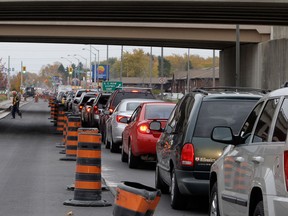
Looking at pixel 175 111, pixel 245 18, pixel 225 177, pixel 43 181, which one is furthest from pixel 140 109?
pixel 245 18

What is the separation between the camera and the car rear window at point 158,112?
20359 millimetres

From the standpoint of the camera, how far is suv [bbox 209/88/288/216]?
7.46 metres

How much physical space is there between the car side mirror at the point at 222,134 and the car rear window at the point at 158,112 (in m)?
10.7

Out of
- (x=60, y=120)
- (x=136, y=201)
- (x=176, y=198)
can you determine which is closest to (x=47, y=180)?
(x=176, y=198)

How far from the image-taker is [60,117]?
34.6 metres

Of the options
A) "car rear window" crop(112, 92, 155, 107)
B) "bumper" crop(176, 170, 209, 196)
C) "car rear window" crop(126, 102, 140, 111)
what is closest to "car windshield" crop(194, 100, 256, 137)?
"bumper" crop(176, 170, 209, 196)

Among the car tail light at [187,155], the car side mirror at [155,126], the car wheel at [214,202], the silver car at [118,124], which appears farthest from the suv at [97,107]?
the car wheel at [214,202]

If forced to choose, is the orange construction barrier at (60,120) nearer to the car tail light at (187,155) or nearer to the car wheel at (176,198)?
the car wheel at (176,198)

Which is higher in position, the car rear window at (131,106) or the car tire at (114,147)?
the car rear window at (131,106)

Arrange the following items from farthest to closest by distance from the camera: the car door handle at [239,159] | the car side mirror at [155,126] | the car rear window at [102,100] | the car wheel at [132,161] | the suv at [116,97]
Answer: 1. the car rear window at [102,100]
2. the suv at [116,97]
3. the car wheel at [132,161]
4. the car side mirror at [155,126]
5. the car door handle at [239,159]

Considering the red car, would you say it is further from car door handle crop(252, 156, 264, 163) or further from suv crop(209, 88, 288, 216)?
car door handle crop(252, 156, 264, 163)

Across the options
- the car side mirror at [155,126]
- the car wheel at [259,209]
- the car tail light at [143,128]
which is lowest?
the car wheel at [259,209]

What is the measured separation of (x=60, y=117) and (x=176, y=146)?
2179cm

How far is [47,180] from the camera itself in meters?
17.1
